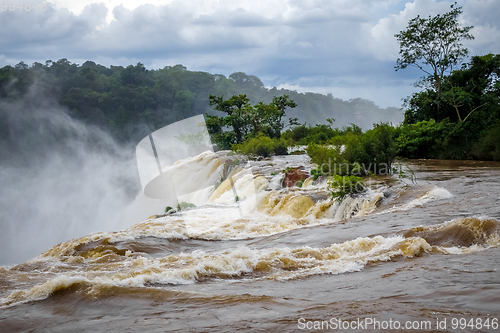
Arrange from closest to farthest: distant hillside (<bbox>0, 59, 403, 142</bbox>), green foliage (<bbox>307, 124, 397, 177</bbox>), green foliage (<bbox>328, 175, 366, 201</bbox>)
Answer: green foliage (<bbox>328, 175, 366, 201</bbox>), green foliage (<bbox>307, 124, 397, 177</bbox>), distant hillside (<bbox>0, 59, 403, 142</bbox>)

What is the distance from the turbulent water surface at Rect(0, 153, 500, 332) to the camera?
2812mm

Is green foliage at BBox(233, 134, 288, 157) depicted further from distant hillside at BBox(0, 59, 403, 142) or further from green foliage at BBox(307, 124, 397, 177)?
distant hillside at BBox(0, 59, 403, 142)

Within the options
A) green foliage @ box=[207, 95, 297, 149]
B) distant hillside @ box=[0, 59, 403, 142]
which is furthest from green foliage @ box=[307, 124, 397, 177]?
distant hillside @ box=[0, 59, 403, 142]

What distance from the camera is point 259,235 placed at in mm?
8289

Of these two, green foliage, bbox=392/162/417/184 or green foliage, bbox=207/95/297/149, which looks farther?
green foliage, bbox=207/95/297/149

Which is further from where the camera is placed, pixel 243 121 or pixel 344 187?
pixel 243 121

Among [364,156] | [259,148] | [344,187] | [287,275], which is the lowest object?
[287,275]

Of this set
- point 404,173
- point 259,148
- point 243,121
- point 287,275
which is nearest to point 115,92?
point 243,121

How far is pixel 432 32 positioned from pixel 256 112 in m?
14.1

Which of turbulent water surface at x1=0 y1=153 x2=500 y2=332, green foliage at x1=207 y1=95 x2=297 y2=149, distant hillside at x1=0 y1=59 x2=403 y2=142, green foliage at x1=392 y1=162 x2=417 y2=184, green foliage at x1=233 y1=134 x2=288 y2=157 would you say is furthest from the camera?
distant hillside at x1=0 y1=59 x2=403 y2=142

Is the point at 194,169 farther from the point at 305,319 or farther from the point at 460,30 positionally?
the point at 305,319

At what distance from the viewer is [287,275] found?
171 inches

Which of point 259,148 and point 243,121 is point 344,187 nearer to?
point 259,148

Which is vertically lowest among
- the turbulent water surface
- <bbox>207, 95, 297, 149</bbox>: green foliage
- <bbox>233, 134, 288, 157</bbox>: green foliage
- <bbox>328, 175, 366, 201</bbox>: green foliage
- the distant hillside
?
the turbulent water surface
